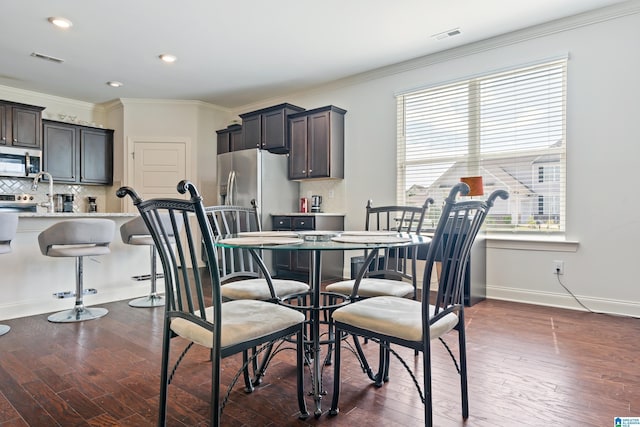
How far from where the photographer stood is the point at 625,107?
10.8ft

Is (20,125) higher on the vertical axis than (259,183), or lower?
higher

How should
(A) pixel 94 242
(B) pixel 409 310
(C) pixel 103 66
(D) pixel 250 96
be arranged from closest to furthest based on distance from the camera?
(B) pixel 409 310 < (A) pixel 94 242 < (C) pixel 103 66 < (D) pixel 250 96

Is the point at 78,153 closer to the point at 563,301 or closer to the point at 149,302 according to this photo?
the point at 149,302

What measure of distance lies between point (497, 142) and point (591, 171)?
34.8 inches

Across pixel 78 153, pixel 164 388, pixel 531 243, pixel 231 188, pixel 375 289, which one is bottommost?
pixel 164 388

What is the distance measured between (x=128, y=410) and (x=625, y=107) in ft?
13.8

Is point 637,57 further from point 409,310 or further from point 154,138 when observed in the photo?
point 154,138

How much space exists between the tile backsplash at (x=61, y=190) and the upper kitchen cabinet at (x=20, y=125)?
59 centimetres

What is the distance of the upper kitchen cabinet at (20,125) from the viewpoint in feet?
16.9

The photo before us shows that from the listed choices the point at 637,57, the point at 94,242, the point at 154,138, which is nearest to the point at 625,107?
the point at 637,57

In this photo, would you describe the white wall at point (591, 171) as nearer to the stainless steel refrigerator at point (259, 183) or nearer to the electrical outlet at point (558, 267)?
the electrical outlet at point (558, 267)

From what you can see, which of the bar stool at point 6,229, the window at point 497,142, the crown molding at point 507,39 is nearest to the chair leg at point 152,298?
the bar stool at point 6,229

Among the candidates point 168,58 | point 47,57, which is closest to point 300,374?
point 168,58

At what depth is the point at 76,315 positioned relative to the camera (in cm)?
319
